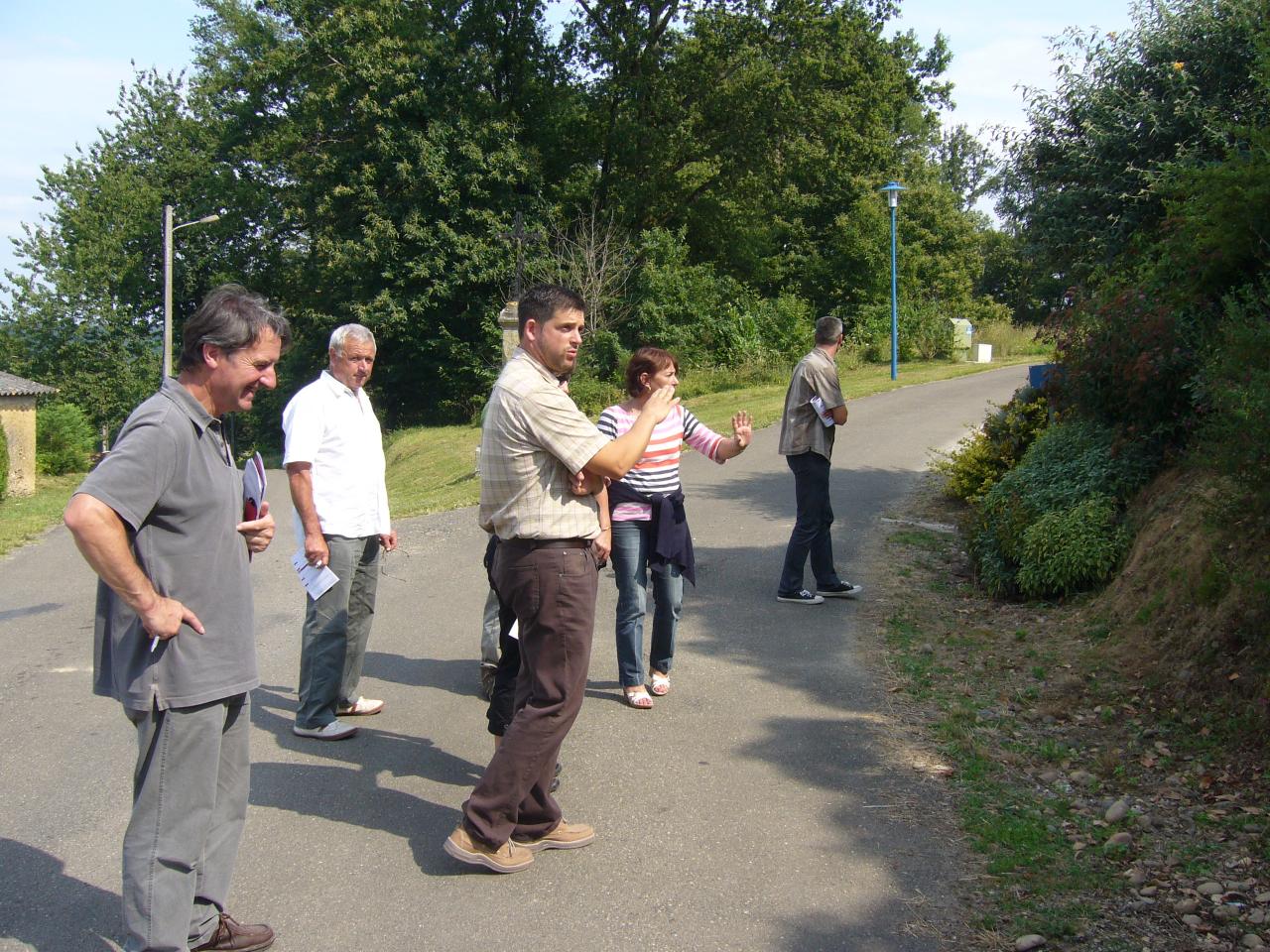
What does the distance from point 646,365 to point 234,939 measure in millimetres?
3343

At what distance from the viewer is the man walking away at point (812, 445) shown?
8141 mm

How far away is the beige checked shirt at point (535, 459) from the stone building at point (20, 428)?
31425 millimetres

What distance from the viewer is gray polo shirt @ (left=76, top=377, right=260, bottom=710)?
316 centimetres

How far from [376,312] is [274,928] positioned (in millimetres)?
31563

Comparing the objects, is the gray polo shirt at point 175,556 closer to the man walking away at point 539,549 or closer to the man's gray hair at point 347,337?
the man walking away at point 539,549

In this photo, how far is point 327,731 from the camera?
5.58m

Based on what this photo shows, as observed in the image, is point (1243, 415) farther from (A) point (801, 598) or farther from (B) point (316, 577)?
(B) point (316, 577)

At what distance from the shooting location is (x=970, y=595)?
848cm

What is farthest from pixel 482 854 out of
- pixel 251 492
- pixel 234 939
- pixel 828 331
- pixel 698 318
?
pixel 698 318

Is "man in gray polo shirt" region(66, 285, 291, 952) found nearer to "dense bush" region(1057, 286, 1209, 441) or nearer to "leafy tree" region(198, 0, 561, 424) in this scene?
"dense bush" region(1057, 286, 1209, 441)

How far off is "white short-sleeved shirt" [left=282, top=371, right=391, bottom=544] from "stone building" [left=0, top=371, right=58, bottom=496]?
29589mm

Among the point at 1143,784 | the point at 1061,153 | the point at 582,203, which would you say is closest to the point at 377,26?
the point at 582,203

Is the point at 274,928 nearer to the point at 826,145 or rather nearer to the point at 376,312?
the point at 376,312

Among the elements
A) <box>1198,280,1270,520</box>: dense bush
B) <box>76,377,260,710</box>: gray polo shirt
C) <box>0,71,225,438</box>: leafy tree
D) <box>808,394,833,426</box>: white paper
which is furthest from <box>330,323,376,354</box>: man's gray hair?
<box>0,71,225,438</box>: leafy tree
